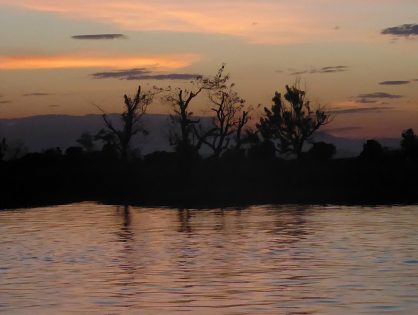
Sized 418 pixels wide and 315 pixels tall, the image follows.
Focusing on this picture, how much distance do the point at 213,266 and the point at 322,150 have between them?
70847 mm

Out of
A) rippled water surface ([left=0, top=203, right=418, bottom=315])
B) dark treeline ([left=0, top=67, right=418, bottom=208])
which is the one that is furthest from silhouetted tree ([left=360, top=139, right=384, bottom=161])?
rippled water surface ([left=0, top=203, right=418, bottom=315])

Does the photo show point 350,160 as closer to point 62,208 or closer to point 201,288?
point 62,208

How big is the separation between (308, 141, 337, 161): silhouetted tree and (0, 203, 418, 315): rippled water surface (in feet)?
165

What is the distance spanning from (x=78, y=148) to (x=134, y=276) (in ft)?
260

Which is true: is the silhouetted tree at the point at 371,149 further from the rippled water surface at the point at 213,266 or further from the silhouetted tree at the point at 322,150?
the rippled water surface at the point at 213,266

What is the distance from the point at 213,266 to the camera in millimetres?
22984

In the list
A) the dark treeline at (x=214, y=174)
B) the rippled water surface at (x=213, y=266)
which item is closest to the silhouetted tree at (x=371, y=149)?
the dark treeline at (x=214, y=174)

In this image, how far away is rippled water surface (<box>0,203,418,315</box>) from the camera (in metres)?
17.2

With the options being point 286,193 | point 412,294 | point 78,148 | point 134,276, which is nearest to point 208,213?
point 286,193

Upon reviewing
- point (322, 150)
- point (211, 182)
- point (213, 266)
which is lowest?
point (213, 266)

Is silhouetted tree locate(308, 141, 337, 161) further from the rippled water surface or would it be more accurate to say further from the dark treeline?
the rippled water surface

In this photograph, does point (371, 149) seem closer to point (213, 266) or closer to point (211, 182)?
point (211, 182)

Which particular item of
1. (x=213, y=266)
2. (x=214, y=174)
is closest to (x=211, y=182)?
(x=214, y=174)

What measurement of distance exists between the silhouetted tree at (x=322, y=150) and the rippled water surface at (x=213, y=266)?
50418 mm
